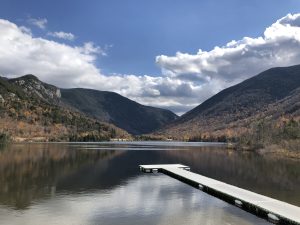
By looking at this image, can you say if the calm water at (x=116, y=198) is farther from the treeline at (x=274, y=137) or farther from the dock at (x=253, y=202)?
the treeline at (x=274, y=137)

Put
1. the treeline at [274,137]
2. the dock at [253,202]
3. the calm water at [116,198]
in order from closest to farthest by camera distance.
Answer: the dock at [253,202] < the calm water at [116,198] < the treeline at [274,137]

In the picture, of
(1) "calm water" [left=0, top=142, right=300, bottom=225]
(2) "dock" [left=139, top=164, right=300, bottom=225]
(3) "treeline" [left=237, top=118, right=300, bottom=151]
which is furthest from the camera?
(3) "treeline" [left=237, top=118, right=300, bottom=151]

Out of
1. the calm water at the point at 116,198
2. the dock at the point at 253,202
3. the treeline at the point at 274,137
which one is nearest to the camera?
the dock at the point at 253,202

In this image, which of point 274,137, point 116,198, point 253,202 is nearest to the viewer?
point 253,202

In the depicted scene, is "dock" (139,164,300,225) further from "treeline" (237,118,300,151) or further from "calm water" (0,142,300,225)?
"treeline" (237,118,300,151)

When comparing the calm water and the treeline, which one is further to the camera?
the treeline

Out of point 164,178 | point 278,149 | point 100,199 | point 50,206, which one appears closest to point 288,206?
point 100,199

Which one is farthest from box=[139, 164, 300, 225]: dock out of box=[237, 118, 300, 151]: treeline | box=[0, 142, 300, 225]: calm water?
box=[237, 118, 300, 151]: treeline

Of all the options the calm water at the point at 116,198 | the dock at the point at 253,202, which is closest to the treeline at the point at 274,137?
the calm water at the point at 116,198

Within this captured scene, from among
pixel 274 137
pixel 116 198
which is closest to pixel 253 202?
pixel 116 198

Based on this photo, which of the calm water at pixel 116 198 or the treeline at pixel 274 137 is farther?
the treeline at pixel 274 137

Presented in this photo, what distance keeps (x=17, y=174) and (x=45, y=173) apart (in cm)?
526

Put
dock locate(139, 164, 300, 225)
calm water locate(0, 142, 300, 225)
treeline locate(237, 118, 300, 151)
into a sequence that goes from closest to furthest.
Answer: dock locate(139, 164, 300, 225) < calm water locate(0, 142, 300, 225) < treeline locate(237, 118, 300, 151)

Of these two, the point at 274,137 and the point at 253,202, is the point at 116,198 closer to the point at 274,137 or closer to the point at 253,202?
the point at 253,202
